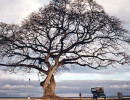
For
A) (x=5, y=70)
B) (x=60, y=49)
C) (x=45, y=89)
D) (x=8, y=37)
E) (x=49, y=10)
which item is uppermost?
(x=49, y=10)

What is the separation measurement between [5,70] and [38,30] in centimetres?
862

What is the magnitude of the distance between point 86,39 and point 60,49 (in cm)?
433

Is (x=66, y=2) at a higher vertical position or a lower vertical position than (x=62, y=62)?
higher

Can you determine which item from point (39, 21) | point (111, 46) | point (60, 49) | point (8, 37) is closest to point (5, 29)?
point (8, 37)

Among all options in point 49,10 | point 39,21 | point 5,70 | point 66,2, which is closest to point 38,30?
point 39,21

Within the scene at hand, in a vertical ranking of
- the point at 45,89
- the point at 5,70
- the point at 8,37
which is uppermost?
the point at 8,37

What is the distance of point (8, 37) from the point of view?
108 feet

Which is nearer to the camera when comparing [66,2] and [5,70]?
[66,2]

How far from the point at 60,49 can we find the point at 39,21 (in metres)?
5.34

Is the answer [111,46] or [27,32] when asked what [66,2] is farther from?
[111,46]

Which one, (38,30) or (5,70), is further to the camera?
(5,70)

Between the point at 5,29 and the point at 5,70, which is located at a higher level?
the point at 5,29

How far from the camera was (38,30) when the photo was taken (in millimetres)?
32000

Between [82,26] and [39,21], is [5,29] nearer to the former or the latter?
[39,21]
